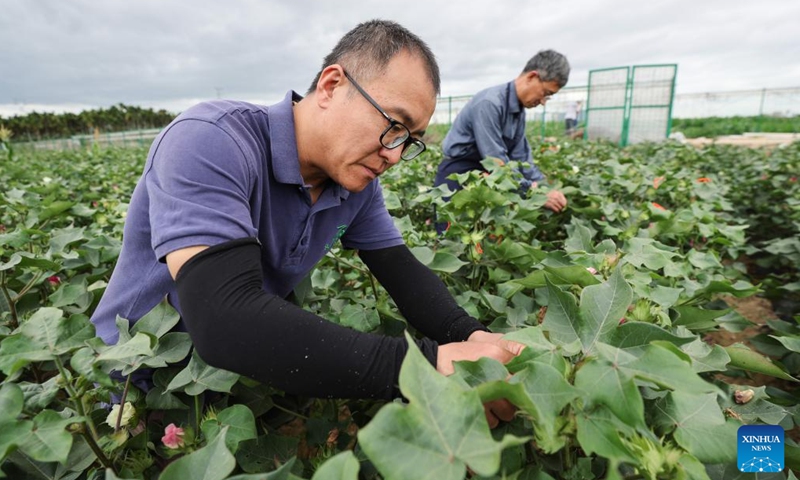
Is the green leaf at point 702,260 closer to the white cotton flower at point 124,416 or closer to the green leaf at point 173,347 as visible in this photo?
the green leaf at point 173,347

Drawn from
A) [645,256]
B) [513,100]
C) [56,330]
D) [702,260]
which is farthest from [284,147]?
[513,100]

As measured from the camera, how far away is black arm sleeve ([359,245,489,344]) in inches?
49.4

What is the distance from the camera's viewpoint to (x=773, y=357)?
1.39m

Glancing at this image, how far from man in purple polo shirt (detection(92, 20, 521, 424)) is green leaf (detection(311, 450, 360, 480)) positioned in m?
0.29

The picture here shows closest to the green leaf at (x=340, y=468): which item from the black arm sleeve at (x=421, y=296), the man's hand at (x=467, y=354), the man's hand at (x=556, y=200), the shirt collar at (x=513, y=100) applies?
the man's hand at (x=467, y=354)

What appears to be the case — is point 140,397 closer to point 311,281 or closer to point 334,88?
point 311,281

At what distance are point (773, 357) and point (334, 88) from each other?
152cm

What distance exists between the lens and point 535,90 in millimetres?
3195

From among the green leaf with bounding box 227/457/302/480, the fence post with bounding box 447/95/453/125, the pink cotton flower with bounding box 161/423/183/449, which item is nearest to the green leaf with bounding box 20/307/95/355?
the pink cotton flower with bounding box 161/423/183/449

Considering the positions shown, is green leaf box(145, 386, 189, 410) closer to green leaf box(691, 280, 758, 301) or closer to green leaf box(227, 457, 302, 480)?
green leaf box(227, 457, 302, 480)

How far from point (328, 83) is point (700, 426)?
106cm

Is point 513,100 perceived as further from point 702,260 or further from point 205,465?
point 205,465

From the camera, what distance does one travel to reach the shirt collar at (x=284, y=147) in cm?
120

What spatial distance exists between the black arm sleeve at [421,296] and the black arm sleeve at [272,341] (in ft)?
1.47
